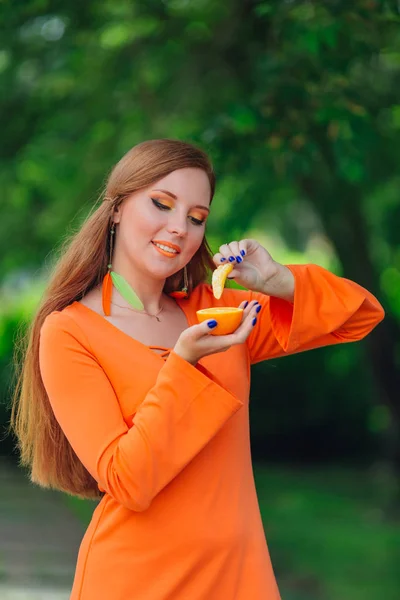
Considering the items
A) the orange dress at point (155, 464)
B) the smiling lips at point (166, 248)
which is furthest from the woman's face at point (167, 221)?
the orange dress at point (155, 464)

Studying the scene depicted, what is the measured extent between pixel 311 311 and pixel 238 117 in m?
2.67

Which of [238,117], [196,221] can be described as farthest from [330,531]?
[196,221]

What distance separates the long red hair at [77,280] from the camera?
2.45 m

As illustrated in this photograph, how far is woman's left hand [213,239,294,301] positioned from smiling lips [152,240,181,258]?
0.47ft

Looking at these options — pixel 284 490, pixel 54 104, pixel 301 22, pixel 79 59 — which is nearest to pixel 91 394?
pixel 301 22

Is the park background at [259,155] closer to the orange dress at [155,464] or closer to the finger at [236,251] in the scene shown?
the finger at [236,251]

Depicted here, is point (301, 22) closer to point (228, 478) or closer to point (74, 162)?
point (74, 162)

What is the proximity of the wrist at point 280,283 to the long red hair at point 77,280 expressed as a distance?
0.97 ft

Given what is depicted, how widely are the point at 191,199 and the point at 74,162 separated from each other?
4794mm

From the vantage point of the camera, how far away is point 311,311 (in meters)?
2.57

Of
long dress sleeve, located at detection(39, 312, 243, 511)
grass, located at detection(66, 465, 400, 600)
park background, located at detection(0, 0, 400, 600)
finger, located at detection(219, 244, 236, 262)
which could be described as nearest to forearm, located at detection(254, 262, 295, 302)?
finger, located at detection(219, 244, 236, 262)

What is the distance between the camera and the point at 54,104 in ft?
24.0

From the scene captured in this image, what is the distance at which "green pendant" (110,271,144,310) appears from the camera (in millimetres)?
2473

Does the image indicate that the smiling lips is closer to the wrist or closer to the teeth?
the teeth
